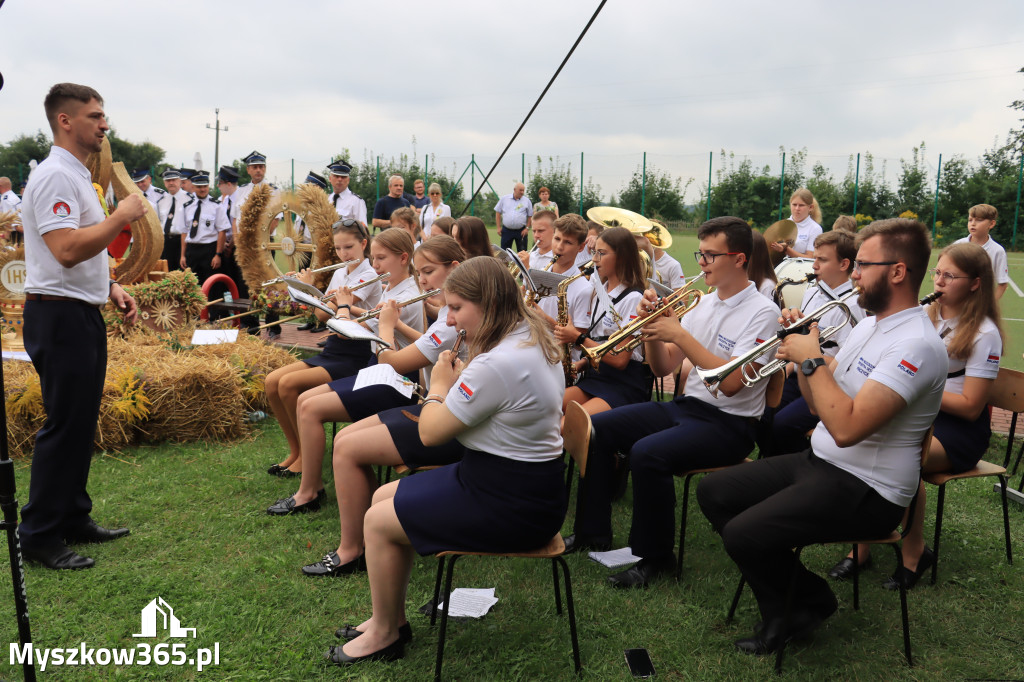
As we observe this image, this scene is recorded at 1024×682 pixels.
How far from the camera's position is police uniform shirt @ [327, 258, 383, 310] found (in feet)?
16.3

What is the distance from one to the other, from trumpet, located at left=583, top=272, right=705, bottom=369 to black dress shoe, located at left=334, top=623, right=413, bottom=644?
1673 millimetres

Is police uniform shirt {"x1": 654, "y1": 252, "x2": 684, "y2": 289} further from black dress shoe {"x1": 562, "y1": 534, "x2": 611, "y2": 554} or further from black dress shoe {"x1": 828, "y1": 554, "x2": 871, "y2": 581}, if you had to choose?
black dress shoe {"x1": 828, "y1": 554, "x2": 871, "y2": 581}

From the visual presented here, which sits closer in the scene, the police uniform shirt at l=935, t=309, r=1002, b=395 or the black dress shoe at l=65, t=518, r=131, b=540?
the police uniform shirt at l=935, t=309, r=1002, b=395

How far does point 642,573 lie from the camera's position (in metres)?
3.56

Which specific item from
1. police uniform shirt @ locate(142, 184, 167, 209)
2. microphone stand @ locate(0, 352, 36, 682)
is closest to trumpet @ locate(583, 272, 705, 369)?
microphone stand @ locate(0, 352, 36, 682)

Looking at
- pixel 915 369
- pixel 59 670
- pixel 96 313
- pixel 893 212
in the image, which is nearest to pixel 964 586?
pixel 915 369

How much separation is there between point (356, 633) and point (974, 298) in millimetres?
3288

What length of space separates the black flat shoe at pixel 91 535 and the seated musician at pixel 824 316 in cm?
374

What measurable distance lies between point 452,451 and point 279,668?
3.93 feet

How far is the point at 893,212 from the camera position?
829 inches

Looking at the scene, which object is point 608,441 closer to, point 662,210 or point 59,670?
point 59,670

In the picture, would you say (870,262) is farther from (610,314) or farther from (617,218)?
(617,218)

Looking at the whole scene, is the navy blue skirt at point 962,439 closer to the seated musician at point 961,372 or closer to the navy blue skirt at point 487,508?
the seated musician at point 961,372

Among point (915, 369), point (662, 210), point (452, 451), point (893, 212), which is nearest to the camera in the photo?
point (915, 369)
